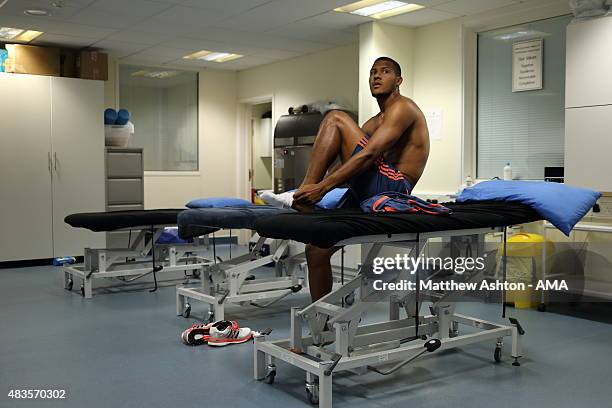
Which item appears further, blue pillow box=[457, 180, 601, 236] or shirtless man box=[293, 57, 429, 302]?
blue pillow box=[457, 180, 601, 236]

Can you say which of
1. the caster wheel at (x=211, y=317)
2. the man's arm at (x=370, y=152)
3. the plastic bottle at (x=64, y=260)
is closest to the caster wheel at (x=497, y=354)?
the man's arm at (x=370, y=152)

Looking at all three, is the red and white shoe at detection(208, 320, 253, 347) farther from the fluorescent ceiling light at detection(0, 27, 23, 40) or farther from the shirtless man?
the fluorescent ceiling light at detection(0, 27, 23, 40)

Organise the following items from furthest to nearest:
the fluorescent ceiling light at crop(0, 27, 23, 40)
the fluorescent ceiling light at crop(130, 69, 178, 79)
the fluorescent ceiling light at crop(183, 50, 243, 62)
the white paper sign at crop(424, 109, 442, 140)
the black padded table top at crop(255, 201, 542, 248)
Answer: the fluorescent ceiling light at crop(130, 69, 178, 79) → the fluorescent ceiling light at crop(183, 50, 243, 62) → the fluorescent ceiling light at crop(0, 27, 23, 40) → the white paper sign at crop(424, 109, 442, 140) → the black padded table top at crop(255, 201, 542, 248)

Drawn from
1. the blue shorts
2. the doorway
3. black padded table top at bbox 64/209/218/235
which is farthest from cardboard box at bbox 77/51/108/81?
the blue shorts

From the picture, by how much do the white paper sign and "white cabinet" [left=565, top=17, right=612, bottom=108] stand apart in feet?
4.97

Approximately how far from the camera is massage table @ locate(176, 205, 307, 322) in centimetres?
390

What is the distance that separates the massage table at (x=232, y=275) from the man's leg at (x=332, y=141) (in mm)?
955

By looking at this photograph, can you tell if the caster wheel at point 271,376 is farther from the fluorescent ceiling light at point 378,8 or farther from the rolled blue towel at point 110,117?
the rolled blue towel at point 110,117

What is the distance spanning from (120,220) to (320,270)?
237cm

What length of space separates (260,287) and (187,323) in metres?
0.56

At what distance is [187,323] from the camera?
4121 millimetres

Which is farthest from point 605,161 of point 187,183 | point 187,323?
point 187,183

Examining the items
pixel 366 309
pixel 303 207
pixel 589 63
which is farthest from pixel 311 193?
pixel 589 63

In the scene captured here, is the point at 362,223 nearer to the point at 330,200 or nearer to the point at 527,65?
the point at 330,200
